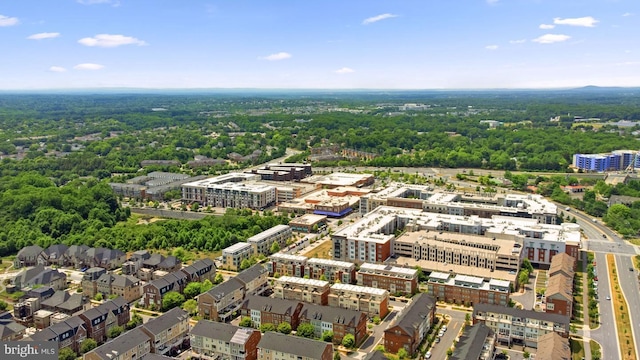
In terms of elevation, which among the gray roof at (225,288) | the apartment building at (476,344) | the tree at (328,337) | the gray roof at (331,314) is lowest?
the tree at (328,337)

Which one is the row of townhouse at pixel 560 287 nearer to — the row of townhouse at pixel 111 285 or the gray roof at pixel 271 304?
the gray roof at pixel 271 304

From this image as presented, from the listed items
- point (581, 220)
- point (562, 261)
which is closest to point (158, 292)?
point (562, 261)

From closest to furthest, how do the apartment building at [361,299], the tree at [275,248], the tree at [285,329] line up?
the tree at [285,329], the apartment building at [361,299], the tree at [275,248]

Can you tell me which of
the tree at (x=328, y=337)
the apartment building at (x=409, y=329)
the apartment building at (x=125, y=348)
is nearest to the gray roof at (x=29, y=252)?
the apartment building at (x=125, y=348)

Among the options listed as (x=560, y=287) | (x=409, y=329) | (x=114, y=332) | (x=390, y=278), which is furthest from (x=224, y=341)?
(x=560, y=287)

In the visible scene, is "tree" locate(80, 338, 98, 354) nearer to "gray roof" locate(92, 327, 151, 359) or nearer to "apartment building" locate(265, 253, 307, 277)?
"gray roof" locate(92, 327, 151, 359)

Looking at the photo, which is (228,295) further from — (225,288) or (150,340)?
(150,340)
